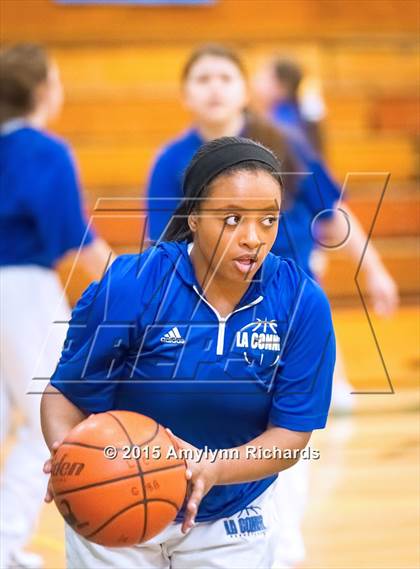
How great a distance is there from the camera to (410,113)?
35.7 feet

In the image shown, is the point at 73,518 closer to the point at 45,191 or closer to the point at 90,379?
the point at 90,379

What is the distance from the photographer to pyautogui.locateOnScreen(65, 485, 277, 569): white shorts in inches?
104

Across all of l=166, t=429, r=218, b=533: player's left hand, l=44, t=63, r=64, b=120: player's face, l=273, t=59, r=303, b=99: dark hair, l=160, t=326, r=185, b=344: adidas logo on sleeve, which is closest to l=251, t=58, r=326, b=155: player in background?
l=273, t=59, r=303, b=99: dark hair

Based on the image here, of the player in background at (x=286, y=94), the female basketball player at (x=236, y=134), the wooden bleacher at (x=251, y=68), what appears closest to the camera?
the female basketball player at (x=236, y=134)

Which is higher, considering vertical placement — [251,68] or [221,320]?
[251,68]

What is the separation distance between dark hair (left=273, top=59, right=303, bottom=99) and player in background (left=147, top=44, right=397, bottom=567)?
2.91 meters

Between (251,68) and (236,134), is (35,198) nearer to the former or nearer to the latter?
(236,134)

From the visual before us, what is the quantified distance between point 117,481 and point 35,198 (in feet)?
6.45

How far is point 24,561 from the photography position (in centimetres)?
410

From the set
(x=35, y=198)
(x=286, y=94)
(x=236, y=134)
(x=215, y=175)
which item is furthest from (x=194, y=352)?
(x=286, y=94)

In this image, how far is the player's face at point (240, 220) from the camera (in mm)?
2432

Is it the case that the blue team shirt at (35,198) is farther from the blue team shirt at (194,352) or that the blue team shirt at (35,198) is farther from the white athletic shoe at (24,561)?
the blue team shirt at (194,352)

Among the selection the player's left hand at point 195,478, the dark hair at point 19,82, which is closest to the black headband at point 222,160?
the player's left hand at point 195,478

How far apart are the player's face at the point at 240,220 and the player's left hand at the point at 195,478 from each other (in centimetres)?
41
